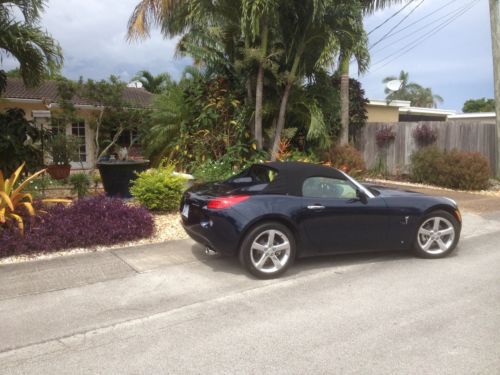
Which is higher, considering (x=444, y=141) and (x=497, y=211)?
(x=444, y=141)

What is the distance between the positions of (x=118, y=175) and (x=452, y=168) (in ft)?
29.6

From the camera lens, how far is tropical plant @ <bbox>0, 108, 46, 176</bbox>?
327 inches

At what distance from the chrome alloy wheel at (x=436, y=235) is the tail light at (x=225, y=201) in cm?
254

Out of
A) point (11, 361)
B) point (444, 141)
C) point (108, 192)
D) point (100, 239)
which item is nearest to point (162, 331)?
point (11, 361)

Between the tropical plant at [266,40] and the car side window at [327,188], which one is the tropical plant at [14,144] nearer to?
the tropical plant at [266,40]

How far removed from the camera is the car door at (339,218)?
5.61 meters

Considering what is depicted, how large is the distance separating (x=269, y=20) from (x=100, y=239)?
7.30 meters

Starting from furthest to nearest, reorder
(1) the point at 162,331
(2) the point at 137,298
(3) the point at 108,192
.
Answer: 1. (3) the point at 108,192
2. (2) the point at 137,298
3. (1) the point at 162,331

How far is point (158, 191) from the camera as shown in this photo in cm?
834

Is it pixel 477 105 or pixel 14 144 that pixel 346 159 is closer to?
pixel 14 144

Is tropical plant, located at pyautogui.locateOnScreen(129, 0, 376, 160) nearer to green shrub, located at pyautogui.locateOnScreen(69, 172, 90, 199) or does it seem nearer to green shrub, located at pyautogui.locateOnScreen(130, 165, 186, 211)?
green shrub, located at pyautogui.locateOnScreen(130, 165, 186, 211)

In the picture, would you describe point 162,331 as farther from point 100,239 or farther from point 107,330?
point 100,239

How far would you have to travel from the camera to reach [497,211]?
10.2 metres

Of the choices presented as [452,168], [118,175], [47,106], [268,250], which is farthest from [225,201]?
[47,106]
